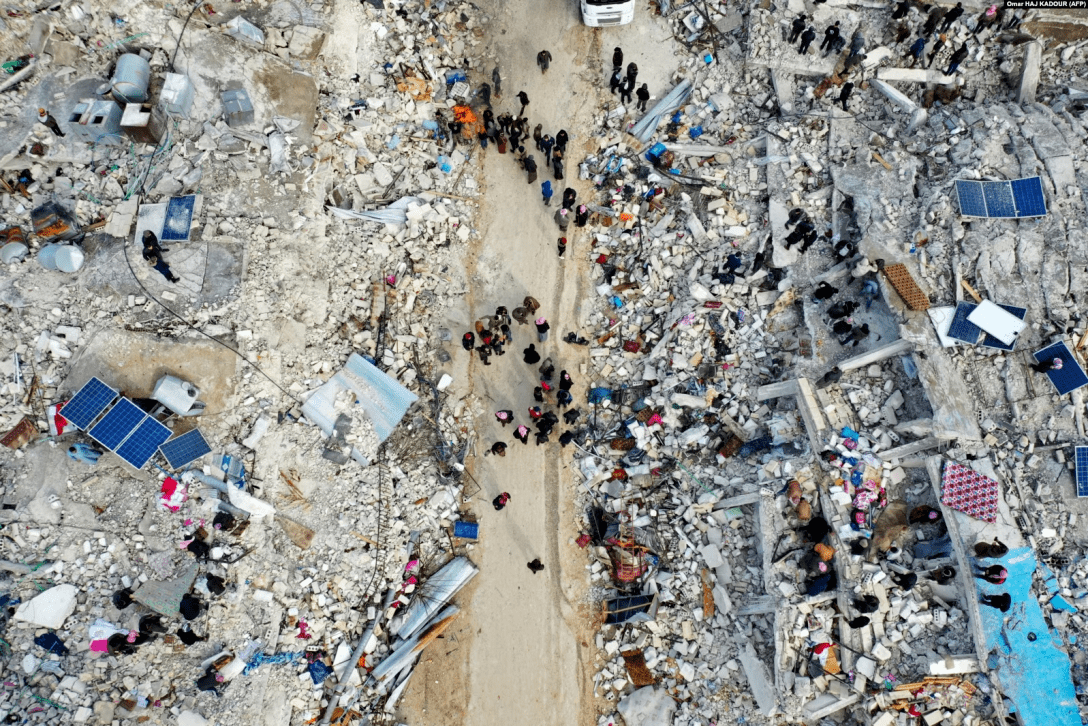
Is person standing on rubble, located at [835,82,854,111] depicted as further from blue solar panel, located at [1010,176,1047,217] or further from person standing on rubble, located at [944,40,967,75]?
blue solar panel, located at [1010,176,1047,217]

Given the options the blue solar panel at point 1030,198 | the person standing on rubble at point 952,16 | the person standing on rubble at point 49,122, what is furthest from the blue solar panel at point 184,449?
the person standing on rubble at point 952,16

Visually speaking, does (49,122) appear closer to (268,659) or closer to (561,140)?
(561,140)

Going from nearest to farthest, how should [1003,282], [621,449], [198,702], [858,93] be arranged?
[198,702], [1003,282], [621,449], [858,93]

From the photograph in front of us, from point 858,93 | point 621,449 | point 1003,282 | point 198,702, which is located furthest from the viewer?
point 858,93

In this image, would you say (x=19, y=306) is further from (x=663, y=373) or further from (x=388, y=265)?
(x=663, y=373)

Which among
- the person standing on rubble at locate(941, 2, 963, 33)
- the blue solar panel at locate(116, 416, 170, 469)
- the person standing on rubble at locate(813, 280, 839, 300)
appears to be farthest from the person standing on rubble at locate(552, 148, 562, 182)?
the blue solar panel at locate(116, 416, 170, 469)

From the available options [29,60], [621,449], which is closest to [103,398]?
[29,60]
